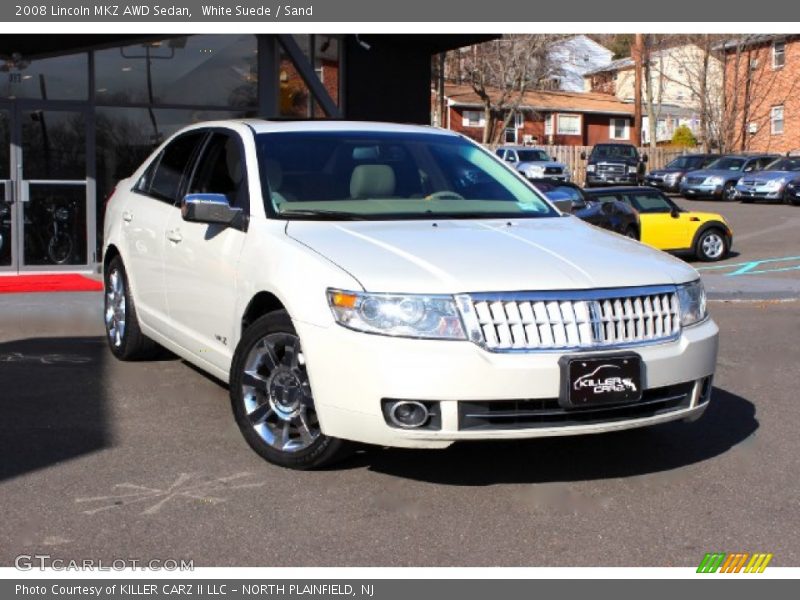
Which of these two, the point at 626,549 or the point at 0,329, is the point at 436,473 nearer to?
the point at 626,549

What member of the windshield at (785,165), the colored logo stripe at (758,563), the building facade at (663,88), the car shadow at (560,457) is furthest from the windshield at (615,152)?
the colored logo stripe at (758,563)

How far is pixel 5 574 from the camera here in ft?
13.5

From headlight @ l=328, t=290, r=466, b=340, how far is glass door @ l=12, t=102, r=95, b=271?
9.82 metres

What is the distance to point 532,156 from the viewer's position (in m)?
40.2

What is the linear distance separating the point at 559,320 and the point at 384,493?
1.11m

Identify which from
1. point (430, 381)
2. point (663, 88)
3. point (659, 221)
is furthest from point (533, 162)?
point (430, 381)

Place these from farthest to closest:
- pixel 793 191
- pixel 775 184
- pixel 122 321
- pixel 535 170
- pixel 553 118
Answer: pixel 553 118, pixel 535 170, pixel 775 184, pixel 793 191, pixel 122 321

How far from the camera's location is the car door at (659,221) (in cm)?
1833

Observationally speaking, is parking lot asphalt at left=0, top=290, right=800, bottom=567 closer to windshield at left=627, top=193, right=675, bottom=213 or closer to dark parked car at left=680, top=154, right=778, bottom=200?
windshield at left=627, top=193, right=675, bottom=213

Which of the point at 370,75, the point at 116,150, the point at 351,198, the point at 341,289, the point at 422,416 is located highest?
the point at 370,75

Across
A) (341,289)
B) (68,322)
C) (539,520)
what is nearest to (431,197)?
(341,289)

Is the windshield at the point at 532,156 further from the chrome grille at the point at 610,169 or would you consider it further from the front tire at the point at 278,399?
the front tire at the point at 278,399

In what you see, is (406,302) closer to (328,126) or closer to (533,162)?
(328,126)

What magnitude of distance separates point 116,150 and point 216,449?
8.92 m
